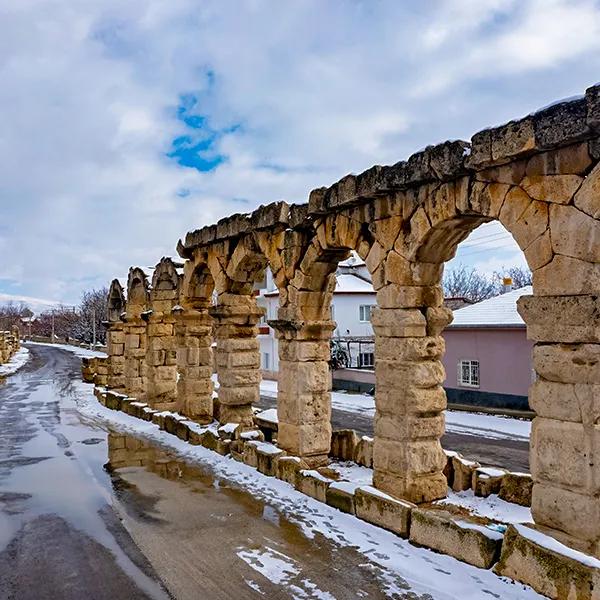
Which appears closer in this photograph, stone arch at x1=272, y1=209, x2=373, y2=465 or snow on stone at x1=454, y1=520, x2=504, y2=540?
snow on stone at x1=454, y1=520, x2=504, y2=540

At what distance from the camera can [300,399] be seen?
8.66 meters

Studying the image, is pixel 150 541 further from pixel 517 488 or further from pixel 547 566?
pixel 517 488

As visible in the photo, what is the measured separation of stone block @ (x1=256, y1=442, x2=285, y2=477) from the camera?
8.53m

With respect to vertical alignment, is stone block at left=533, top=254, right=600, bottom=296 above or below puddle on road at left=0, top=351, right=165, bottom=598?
above

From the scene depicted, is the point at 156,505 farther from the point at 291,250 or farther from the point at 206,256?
the point at 206,256

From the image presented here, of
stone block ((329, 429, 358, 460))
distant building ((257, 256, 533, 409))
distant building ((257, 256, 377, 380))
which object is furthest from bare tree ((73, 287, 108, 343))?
stone block ((329, 429, 358, 460))

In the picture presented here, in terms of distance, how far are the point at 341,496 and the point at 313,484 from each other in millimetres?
622

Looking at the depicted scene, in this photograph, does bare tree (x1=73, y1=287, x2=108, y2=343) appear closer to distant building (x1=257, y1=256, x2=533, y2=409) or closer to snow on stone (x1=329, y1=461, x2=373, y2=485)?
distant building (x1=257, y1=256, x2=533, y2=409)

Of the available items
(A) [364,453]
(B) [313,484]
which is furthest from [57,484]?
(A) [364,453]

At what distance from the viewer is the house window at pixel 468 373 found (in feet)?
65.0

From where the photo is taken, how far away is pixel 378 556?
566cm

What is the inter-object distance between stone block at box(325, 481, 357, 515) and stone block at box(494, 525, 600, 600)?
2079mm

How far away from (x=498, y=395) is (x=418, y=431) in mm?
13030

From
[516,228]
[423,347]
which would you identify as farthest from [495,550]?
[516,228]
